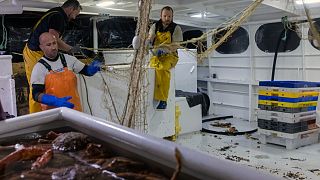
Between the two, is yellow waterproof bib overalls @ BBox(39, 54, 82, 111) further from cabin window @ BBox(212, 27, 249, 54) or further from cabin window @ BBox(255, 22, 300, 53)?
cabin window @ BBox(212, 27, 249, 54)

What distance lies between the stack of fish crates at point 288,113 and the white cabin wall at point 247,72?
950mm

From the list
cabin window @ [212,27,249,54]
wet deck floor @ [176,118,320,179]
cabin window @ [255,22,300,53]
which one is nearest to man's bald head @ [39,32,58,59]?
wet deck floor @ [176,118,320,179]

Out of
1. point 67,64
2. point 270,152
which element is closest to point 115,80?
point 67,64

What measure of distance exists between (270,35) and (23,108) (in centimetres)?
488

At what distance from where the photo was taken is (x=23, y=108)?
448 cm

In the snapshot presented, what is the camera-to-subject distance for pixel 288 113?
16.3ft

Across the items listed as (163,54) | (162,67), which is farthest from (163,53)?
(162,67)

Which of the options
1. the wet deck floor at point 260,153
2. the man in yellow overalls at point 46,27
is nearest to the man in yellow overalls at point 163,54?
the man in yellow overalls at point 46,27

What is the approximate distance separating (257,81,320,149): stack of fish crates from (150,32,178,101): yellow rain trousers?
1.74m

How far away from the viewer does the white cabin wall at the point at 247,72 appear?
20.0 feet

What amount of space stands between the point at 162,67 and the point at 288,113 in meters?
2.12

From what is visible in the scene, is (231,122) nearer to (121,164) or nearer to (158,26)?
(158,26)

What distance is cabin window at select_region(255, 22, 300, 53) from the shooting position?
623 centimetres

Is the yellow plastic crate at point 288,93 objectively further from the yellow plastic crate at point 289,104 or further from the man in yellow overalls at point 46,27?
the man in yellow overalls at point 46,27
